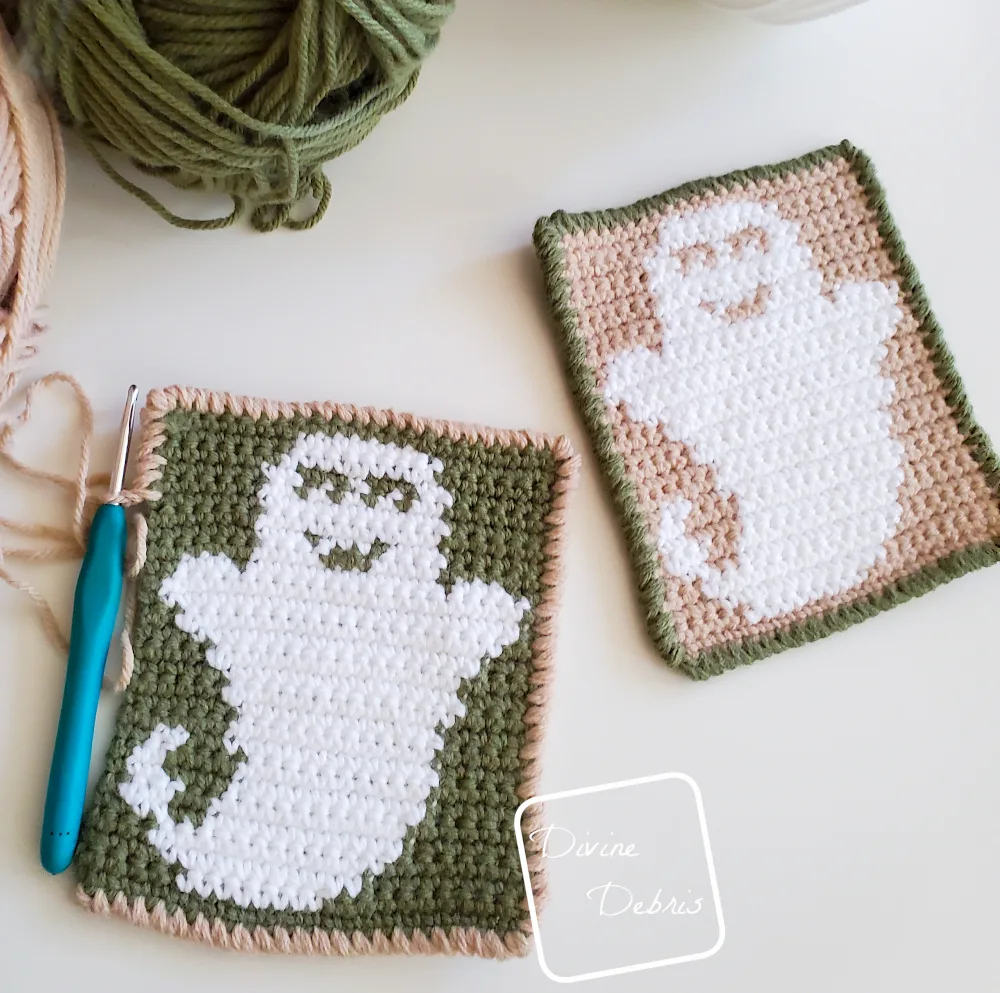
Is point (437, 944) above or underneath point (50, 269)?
underneath

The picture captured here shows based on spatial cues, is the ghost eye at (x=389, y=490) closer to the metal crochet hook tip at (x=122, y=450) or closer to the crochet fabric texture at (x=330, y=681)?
the crochet fabric texture at (x=330, y=681)

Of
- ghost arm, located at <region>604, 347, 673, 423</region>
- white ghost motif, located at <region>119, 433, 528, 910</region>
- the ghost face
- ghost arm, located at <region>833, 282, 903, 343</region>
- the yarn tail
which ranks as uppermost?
ghost arm, located at <region>833, 282, 903, 343</region>

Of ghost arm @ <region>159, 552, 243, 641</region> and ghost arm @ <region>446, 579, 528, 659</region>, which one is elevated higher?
ghost arm @ <region>446, 579, 528, 659</region>

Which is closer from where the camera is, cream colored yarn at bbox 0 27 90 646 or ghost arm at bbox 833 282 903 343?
cream colored yarn at bbox 0 27 90 646

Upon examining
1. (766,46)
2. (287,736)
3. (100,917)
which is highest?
(766,46)

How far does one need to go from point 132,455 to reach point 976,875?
679mm

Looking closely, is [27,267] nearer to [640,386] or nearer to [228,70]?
[228,70]

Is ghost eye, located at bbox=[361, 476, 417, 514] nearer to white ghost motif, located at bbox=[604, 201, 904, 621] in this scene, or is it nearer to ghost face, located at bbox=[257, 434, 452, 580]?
ghost face, located at bbox=[257, 434, 452, 580]

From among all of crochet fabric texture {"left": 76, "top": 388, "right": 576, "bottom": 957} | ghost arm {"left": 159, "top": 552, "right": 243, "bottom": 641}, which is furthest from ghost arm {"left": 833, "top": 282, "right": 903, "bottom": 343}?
ghost arm {"left": 159, "top": 552, "right": 243, "bottom": 641}

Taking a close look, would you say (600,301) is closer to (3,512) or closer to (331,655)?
(331,655)

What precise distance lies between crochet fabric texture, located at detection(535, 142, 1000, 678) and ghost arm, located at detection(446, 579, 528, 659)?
101mm

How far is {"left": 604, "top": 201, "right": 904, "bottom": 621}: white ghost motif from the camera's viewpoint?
74cm

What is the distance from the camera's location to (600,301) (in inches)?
29.8

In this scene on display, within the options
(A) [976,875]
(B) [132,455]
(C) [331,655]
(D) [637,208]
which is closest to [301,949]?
(C) [331,655]
